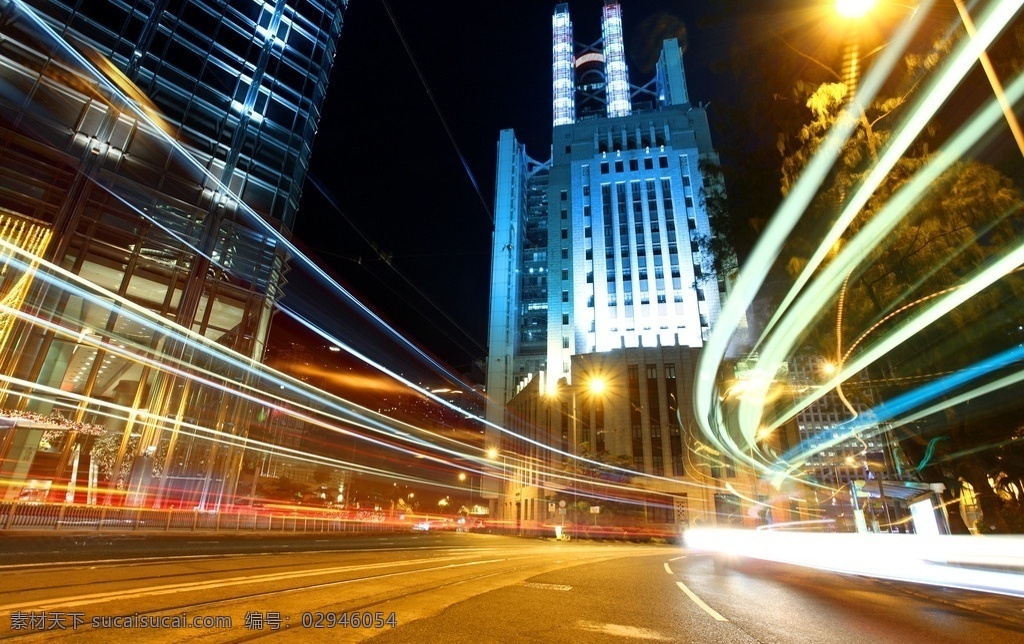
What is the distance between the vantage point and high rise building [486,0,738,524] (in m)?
56.0

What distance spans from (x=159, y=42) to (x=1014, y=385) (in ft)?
157

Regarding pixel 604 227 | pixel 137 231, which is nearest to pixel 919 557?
pixel 137 231

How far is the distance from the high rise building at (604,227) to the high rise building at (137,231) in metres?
45.5

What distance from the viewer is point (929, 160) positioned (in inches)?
372

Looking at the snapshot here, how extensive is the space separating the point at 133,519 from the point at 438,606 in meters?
19.3

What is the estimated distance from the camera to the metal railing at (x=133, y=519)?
1519 centimetres

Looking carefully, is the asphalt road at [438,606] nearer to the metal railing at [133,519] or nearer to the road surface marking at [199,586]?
the road surface marking at [199,586]

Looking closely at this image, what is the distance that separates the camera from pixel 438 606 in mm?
6422

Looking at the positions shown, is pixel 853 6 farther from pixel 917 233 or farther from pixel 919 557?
pixel 919 557

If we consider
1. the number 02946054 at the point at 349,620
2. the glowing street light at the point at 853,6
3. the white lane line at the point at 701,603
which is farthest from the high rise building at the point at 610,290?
the number 02946054 at the point at 349,620

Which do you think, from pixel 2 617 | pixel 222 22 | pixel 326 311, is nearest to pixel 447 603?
pixel 2 617

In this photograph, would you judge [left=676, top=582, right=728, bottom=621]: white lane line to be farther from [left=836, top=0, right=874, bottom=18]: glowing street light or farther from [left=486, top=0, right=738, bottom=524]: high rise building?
[left=486, top=0, right=738, bottom=524]: high rise building

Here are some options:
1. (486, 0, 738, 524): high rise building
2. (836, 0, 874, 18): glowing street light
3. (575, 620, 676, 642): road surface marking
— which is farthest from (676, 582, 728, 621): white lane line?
(486, 0, 738, 524): high rise building

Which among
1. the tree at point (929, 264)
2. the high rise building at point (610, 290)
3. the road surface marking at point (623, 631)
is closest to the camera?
the road surface marking at point (623, 631)
